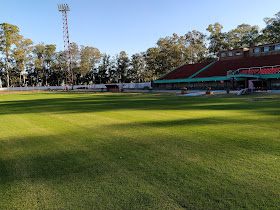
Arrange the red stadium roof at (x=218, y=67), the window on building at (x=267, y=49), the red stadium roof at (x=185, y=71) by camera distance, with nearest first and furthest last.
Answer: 1. the red stadium roof at (x=218, y=67)
2. the window on building at (x=267, y=49)
3. the red stadium roof at (x=185, y=71)

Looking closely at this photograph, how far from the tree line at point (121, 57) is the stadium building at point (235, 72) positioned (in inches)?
280

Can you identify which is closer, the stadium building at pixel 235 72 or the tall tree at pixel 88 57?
the stadium building at pixel 235 72

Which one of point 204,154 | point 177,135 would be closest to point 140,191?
point 204,154

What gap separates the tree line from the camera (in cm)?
6894

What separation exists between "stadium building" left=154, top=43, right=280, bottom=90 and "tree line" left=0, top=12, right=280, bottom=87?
280 inches

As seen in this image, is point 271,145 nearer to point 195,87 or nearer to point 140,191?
point 140,191

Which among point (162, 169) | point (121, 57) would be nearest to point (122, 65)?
point (121, 57)

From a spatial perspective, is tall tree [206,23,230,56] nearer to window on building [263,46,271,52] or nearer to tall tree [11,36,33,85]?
window on building [263,46,271,52]

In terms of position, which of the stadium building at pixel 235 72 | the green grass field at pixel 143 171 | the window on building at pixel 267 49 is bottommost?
the green grass field at pixel 143 171

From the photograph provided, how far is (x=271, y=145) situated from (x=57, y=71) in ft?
336

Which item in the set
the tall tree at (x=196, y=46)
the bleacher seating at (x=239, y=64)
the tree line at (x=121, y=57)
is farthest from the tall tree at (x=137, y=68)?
the bleacher seating at (x=239, y=64)

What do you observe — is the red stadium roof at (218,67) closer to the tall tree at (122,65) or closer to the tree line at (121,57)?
the tree line at (121,57)

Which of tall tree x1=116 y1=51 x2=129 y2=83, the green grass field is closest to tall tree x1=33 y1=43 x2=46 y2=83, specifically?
tall tree x1=116 y1=51 x2=129 y2=83

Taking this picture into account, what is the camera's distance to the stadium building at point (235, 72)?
118 ft
